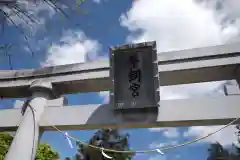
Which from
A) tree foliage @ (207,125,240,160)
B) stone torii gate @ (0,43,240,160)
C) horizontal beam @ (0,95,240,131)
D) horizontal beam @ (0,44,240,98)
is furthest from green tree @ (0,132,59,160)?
tree foliage @ (207,125,240,160)

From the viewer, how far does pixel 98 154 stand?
37.3 ft

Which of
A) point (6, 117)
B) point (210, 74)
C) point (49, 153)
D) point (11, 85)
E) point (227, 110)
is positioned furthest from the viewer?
point (49, 153)

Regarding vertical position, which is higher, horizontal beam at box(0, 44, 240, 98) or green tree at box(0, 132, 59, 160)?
horizontal beam at box(0, 44, 240, 98)

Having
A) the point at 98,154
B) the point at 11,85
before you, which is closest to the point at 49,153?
the point at 98,154

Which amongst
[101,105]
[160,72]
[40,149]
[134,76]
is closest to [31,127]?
[101,105]

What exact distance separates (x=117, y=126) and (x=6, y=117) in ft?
7.69

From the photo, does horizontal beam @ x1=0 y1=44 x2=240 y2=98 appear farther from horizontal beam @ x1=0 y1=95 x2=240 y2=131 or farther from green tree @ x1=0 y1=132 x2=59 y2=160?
green tree @ x1=0 y1=132 x2=59 y2=160

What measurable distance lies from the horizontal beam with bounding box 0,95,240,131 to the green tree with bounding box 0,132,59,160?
18.0 ft

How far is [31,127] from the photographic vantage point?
425 cm

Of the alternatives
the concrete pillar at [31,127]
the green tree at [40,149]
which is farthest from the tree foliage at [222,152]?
the concrete pillar at [31,127]

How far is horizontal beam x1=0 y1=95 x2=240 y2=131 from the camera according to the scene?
3.76m

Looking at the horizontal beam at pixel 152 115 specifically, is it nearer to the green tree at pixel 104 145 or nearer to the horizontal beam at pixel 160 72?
the horizontal beam at pixel 160 72

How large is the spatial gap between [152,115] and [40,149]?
828cm

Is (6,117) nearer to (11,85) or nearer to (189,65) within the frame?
(11,85)
